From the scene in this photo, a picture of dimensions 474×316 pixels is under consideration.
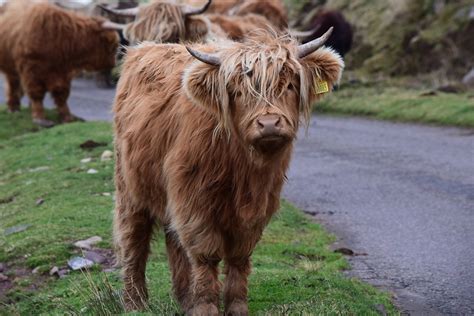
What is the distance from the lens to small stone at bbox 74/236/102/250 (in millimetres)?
7606

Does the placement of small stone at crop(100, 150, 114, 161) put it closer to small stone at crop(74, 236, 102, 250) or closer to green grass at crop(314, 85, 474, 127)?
small stone at crop(74, 236, 102, 250)

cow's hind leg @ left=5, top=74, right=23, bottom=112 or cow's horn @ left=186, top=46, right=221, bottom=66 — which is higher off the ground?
cow's horn @ left=186, top=46, right=221, bottom=66

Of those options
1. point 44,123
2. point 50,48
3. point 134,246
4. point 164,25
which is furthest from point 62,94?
point 134,246

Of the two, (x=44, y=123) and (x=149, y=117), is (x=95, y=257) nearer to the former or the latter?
(x=149, y=117)

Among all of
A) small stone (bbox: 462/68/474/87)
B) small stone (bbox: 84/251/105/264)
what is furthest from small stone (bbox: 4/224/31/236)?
small stone (bbox: 462/68/474/87)

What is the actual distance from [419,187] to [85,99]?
14001mm

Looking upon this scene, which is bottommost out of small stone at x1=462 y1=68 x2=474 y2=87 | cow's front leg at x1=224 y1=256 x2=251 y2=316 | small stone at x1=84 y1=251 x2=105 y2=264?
small stone at x1=84 y1=251 x2=105 y2=264

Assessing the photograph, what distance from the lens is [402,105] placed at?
16.5m

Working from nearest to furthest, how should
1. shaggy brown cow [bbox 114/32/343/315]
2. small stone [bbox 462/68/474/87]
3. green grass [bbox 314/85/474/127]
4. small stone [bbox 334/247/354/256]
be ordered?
shaggy brown cow [bbox 114/32/343/315] → small stone [bbox 334/247/354/256] → green grass [bbox 314/85/474/127] → small stone [bbox 462/68/474/87]

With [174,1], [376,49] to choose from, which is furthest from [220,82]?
[376,49]

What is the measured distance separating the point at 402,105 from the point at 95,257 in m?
10.3

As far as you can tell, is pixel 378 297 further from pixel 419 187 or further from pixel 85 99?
pixel 85 99

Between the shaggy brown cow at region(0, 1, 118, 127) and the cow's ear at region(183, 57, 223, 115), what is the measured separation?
10618mm

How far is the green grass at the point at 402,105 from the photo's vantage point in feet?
48.5
